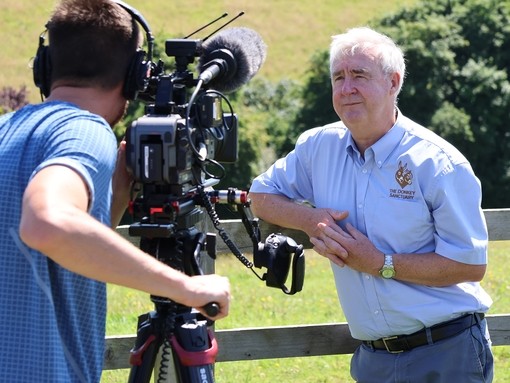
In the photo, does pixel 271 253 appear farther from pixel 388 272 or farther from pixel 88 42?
pixel 88 42

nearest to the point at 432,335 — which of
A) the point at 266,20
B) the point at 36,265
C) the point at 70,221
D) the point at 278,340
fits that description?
the point at 278,340

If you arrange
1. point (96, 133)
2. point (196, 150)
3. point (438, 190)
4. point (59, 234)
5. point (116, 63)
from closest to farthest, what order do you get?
point (59, 234)
point (96, 133)
point (116, 63)
point (196, 150)
point (438, 190)

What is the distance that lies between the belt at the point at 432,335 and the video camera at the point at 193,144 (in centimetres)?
65

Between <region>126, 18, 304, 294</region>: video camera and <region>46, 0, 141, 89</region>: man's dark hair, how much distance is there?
245mm

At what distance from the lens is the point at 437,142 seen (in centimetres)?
403

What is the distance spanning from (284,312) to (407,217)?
4.89 meters

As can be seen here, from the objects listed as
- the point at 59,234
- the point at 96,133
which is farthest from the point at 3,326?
the point at 96,133

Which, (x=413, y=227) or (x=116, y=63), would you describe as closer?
(x=116, y=63)

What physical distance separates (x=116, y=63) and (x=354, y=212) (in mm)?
1526

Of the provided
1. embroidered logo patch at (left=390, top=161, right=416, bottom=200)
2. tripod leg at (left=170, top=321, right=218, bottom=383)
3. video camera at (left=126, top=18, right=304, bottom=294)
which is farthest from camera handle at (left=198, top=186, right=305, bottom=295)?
embroidered logo patch at (left=390, top=161, right=416, bottom=200)

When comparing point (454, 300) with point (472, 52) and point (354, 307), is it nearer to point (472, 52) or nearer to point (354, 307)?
point (354, 307)

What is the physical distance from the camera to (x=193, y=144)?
3244mm

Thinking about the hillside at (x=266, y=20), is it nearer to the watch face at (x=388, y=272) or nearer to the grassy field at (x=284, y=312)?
the grassy field at (x=284, y=312)

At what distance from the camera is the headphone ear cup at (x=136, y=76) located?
9.95ft
